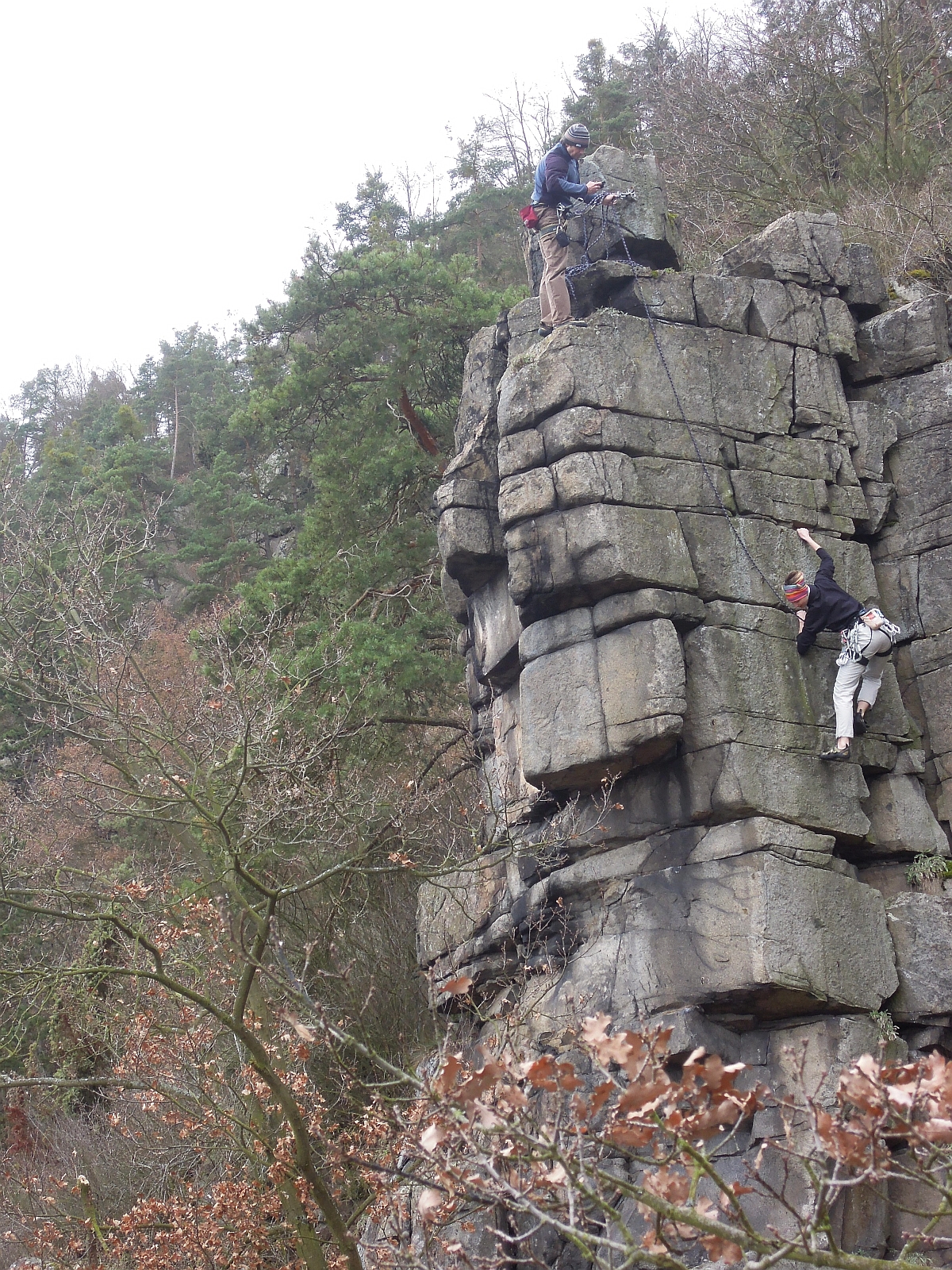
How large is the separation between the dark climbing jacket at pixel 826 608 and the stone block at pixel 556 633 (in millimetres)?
2008

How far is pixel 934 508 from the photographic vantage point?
12398 mm

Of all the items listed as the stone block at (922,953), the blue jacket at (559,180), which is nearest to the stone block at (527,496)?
the blue jacket at (559,180)

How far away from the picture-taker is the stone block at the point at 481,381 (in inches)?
551

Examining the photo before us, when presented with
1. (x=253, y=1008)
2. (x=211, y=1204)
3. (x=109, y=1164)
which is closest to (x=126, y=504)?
(x=109, y=1164)

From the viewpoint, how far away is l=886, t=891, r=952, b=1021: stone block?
10.2 meters

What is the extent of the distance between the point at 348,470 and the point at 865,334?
7543 millimetres

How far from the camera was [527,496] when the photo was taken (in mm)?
11578

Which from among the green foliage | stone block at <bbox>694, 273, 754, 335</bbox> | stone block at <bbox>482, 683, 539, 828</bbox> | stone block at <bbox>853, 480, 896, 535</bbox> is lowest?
the green foliage

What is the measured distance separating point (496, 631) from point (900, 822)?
4.56m

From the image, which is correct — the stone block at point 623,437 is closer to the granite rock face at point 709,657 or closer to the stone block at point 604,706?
the granite rock face at point 709,657

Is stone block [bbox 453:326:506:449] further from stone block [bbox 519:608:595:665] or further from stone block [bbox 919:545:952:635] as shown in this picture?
stone block [bbox 919:545:952:635]

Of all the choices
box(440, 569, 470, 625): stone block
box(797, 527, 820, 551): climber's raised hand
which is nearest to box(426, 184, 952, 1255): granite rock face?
box(797, 527, 820, 551): climber's raised hand

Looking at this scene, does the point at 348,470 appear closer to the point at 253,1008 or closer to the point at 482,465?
the point at 482,465

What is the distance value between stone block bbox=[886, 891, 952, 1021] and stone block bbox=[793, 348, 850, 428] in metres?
4.93
